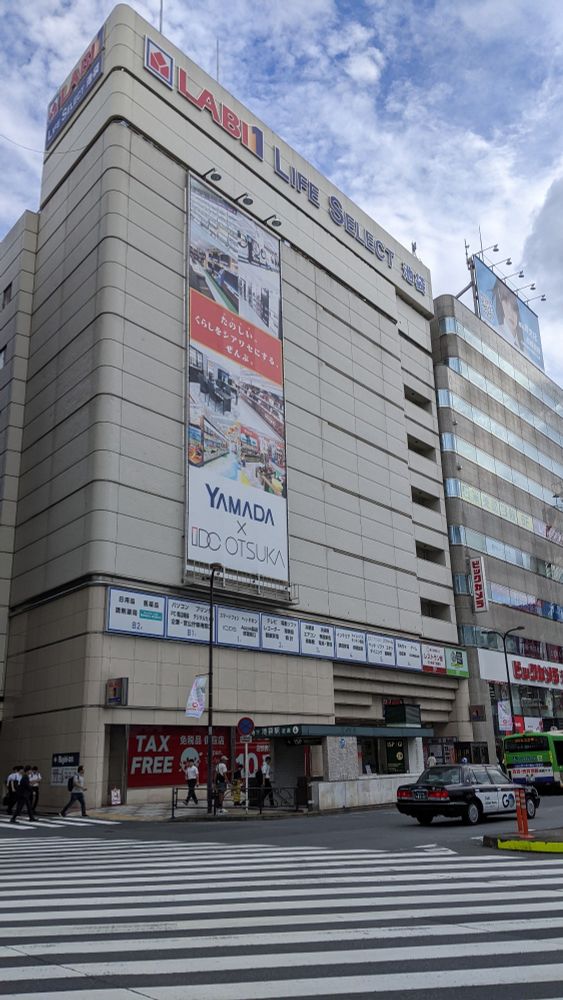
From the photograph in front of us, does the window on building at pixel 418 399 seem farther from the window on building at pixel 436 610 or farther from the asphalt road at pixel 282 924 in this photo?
the asphalt road at pixel 282 924

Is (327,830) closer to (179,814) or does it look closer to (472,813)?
(472,813)

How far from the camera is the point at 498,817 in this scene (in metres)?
22.3

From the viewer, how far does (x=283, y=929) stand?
7348 mm

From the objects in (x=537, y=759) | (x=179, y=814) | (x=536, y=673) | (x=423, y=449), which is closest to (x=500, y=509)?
(x=423, y=449)

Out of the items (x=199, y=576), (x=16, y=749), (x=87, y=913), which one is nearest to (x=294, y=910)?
(x=87, y=913)

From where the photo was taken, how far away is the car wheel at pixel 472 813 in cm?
Result: 1934

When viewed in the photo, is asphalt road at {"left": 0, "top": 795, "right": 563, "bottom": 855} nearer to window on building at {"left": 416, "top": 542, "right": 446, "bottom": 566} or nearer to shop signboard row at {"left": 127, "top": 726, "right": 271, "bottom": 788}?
shop signboard row at {"left": 127, "top": 726, "right": 271, "bottom": 788}

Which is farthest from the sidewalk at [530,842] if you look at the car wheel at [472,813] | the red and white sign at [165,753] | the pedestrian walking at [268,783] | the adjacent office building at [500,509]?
the adjacent office building at [500,509]

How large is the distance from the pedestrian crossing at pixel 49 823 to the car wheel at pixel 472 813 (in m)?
10.1

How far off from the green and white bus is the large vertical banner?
13.4 m

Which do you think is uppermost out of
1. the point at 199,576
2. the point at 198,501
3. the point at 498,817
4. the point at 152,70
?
the point at 152,70

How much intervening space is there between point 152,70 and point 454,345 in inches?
1280

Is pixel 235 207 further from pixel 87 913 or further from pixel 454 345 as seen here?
pixel 87 913

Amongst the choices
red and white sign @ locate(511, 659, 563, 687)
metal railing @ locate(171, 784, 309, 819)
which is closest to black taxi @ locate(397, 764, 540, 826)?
metal railing @ locate(171, 784, 309, 819)
